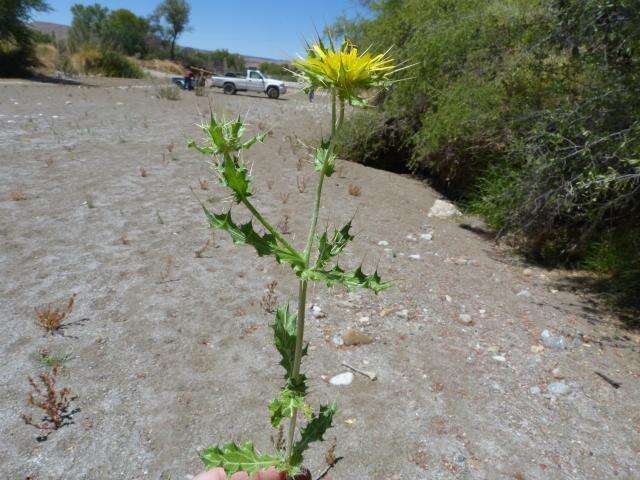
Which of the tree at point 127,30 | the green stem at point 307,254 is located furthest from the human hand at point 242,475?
the tree at point 127,30

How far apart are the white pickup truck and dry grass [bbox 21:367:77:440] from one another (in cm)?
2712

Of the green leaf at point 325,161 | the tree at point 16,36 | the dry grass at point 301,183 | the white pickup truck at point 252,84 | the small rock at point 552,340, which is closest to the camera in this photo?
the green leaf at point 325,161

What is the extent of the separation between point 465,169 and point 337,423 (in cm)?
687

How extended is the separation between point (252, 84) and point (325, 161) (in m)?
29.2

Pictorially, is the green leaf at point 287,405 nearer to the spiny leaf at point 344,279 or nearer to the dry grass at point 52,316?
the spiny leaf at point 344,279

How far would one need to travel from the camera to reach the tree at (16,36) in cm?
2089

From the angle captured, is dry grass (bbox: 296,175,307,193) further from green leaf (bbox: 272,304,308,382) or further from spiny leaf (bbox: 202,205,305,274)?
spiny leaf (bbox: 202,205,305,274)

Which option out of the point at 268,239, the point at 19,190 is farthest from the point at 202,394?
the point at 19,190

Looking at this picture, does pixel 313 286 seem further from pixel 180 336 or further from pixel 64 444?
pixel 64 444

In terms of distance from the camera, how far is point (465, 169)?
886 cm

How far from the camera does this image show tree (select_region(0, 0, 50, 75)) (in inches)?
822

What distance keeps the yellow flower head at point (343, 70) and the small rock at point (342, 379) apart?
8.88 feet

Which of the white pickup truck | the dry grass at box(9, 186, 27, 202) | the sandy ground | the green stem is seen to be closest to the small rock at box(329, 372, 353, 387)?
the sandy ground

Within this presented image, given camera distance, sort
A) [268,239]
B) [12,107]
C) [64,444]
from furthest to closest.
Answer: [12,107]
[64,444]
[268,239]
